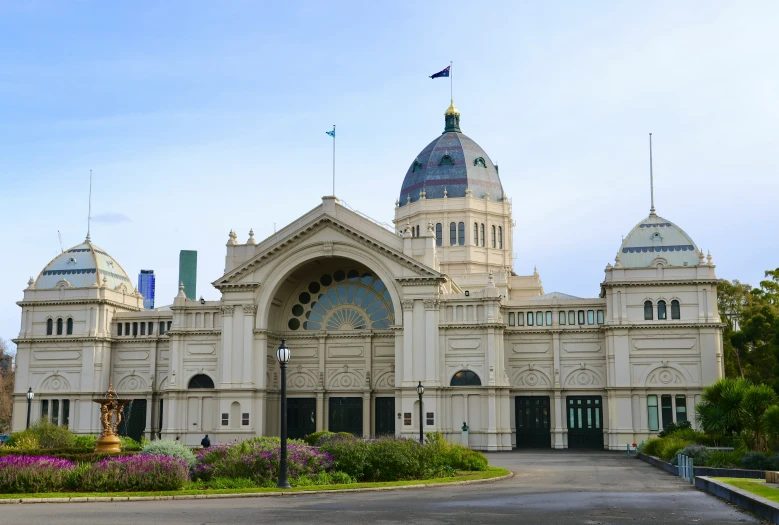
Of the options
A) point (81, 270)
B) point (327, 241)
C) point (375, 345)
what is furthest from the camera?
point (81, 270)

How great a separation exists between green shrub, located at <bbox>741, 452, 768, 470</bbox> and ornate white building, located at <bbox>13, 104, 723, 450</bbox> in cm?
2833

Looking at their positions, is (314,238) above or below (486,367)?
above

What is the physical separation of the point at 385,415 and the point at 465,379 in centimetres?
761

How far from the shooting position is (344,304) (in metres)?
70.6

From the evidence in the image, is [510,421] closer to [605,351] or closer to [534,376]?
[534,376]

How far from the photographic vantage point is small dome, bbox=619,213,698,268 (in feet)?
212

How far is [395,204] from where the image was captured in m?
85.4

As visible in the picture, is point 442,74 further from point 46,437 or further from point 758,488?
point 758,488

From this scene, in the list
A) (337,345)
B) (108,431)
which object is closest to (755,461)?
(108,431)

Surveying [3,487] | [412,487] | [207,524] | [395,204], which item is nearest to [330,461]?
[412,487]

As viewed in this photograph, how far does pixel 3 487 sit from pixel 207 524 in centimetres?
1053

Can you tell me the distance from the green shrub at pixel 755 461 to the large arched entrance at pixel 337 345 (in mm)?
35678

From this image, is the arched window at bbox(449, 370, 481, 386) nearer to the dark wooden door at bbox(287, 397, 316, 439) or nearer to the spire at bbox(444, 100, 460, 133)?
the dark wooden door at bbox(287, 397, 316, 439)

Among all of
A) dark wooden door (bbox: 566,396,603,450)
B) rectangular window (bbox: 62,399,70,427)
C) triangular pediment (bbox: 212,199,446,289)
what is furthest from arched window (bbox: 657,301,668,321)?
rectangular window (bbox: 62,399,70,427)
